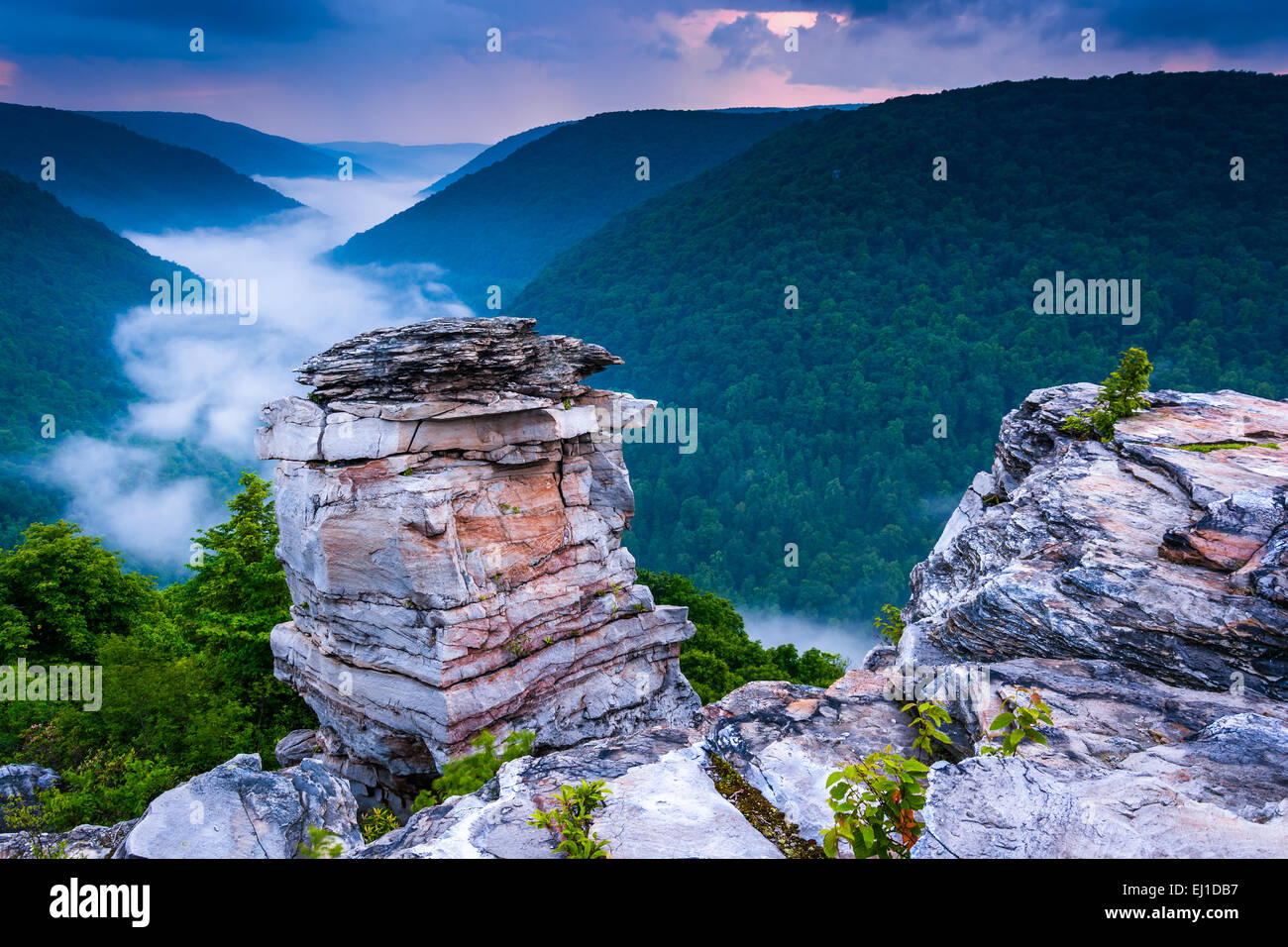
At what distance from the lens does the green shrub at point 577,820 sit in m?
5.08

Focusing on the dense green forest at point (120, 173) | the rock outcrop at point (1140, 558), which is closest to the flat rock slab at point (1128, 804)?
the rock outcrop at point (1140, 558)

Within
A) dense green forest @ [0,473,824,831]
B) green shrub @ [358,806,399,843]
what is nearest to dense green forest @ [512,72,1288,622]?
dense green forest @ [0,473,824,831]

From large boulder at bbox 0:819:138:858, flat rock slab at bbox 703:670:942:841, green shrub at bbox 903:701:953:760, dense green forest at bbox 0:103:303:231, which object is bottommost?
large boulder at bbox 0:819:138:858

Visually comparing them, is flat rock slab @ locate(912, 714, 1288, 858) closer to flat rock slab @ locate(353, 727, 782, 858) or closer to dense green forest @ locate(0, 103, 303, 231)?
flat rock slab @ locate(353, 727, 782, 858)

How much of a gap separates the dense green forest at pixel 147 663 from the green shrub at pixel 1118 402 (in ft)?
58.9

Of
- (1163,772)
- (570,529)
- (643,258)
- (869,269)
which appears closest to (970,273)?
(869,269)

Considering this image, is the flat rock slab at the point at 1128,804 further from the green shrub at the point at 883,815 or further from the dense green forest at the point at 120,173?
the dense green forest at the point at 120,173

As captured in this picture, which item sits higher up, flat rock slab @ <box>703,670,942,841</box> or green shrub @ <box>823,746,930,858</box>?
green shrub @ <box>823,746,930,858</box>

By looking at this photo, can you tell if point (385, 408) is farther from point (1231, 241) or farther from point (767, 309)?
point (1231, 241)

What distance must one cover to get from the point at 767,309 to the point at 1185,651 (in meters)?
107

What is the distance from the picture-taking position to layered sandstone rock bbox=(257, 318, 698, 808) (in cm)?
1516

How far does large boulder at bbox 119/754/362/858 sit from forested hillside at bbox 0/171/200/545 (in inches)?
3579
